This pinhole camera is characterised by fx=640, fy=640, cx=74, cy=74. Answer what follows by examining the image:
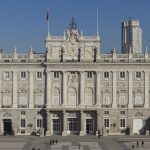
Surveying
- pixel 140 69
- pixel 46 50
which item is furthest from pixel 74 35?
pixel 140 69

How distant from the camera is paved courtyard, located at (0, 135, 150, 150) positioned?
9100 cm

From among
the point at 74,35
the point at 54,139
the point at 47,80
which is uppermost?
the point at 74,35

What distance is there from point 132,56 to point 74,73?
10.3 metres

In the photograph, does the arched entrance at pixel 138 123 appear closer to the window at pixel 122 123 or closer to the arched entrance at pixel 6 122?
the window at pixel 122 123

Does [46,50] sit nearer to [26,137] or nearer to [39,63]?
[39,63]

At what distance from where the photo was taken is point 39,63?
108812mm

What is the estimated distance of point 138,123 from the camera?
109062 millimetres

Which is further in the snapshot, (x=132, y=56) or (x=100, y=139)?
(x=132, y=56)

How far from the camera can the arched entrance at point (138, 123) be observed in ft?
358

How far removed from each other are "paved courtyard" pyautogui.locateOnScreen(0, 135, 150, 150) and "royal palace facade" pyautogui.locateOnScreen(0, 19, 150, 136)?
14.3ft

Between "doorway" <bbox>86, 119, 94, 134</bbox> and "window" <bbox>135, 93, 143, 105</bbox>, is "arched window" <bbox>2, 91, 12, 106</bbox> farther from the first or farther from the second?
"window" <bbox>135, 93, 143, 105</bbox>

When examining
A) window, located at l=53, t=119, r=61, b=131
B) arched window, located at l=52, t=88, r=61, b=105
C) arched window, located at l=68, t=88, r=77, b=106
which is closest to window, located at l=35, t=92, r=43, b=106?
arched window, located at l=52, t=88, r=61, b=105

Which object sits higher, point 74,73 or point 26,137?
point 74,73

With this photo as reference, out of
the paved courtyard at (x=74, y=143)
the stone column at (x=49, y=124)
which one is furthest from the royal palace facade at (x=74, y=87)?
the paved courtyard at (x=74, y=143)
